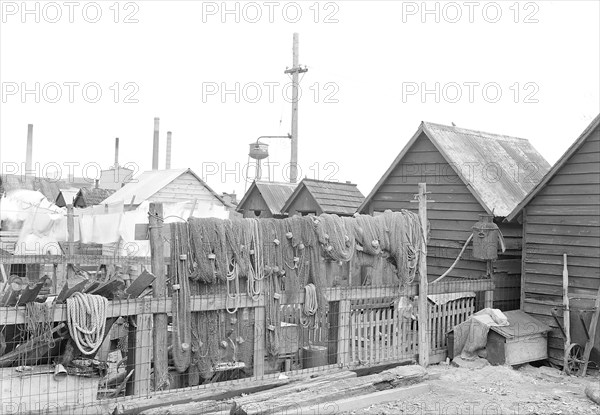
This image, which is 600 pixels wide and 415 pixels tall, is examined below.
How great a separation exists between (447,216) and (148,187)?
66.1 feet

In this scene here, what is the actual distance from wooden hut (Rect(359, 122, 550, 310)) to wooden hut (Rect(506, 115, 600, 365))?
2.49 feet

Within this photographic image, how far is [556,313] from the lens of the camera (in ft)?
37.3

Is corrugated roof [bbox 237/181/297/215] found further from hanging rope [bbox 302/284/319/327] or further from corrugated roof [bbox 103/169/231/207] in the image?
hanging rope [bbox 302/284/319/327]

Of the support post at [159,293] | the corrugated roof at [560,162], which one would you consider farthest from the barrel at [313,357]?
the corrugated roof at [560,162]

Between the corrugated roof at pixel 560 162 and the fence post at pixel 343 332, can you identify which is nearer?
the fence post at pixel 343 332

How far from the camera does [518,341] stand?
11.2 meters

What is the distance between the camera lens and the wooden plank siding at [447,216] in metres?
13.1

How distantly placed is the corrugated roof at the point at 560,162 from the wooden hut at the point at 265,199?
10.8 meters

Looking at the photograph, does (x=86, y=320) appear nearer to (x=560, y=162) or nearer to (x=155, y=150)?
(x=560, y=162)

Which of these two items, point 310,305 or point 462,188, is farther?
point 462,188

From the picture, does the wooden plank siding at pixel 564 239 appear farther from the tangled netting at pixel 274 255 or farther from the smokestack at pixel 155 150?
the smokestack at pixel 155 150

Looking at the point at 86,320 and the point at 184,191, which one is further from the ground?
the point at 184,191

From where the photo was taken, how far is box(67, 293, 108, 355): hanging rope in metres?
7.06

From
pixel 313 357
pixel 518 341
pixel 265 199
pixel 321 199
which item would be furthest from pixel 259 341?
pixel 265 199
